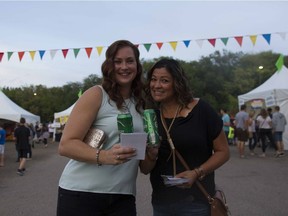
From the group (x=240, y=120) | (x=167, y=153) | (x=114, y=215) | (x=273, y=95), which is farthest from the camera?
→ (x=273, y=95)

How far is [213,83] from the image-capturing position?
5400 centimetres

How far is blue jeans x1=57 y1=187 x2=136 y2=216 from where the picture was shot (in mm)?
2184

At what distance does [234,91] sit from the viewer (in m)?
52.3

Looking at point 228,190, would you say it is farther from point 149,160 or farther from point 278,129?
point 278,129

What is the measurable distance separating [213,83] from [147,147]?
53004 millimetres

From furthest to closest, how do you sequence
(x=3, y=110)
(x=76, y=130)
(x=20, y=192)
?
(x=3, y=110), (x=20, y=192), (x=76, y=130)

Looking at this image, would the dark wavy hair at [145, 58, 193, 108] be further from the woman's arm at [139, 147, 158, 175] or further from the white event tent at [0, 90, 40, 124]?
the white event tent at [0, 90, 40, 124]

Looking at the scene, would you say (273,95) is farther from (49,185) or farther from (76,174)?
(76,174)

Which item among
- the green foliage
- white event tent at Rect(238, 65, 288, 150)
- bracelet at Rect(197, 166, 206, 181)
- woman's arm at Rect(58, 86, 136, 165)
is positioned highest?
the green foliage

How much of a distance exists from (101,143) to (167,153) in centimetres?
51

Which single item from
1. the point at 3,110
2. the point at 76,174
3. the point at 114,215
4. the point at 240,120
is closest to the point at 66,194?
the point at 76,174

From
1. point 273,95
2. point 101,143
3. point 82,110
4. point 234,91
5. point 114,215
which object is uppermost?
point 234,91

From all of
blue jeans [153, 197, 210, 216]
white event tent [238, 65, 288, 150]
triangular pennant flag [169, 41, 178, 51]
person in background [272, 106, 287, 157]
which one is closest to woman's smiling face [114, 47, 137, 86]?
blue jeans [153, 197, 210, 216]

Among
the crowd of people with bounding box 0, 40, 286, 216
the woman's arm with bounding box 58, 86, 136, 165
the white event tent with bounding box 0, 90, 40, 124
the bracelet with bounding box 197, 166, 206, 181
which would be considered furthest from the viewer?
the white event tent with bounding box 0, 90, 40, 124
